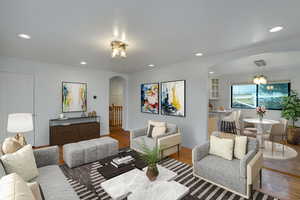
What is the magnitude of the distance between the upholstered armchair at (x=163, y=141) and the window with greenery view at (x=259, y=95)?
4.73 metres

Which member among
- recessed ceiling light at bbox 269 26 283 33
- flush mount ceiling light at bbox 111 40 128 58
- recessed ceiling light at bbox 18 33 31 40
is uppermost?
recessed ceiling light at bbox 18 33 31 40

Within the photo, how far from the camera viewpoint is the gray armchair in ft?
6.68

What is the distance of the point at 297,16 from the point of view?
1894 mm

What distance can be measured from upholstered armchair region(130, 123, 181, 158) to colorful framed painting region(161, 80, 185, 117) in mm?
832

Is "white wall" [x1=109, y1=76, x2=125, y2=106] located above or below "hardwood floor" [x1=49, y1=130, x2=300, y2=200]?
above

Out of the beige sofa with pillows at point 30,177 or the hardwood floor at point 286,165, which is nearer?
the beige sofa with pillows at point 30,177

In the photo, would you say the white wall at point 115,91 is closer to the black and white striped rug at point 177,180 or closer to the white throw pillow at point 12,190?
the black and white striped rug at point 177,180

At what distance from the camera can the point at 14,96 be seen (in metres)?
3.97

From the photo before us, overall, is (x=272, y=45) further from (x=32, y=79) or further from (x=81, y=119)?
(x=32, y=79)

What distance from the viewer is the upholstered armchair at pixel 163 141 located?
327 centimetres

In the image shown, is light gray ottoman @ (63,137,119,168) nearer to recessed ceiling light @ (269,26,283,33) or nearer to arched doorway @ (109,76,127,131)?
arched doorway @ (109,76,127,131)

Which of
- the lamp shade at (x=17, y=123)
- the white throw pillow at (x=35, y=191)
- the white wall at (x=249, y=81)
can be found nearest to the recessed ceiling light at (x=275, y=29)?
the white throw pillow at (x=35, y=191)

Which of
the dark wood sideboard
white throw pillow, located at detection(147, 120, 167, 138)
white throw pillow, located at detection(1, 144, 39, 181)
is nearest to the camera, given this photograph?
white throw pillow, located at detection(1, 144, 39, 181)

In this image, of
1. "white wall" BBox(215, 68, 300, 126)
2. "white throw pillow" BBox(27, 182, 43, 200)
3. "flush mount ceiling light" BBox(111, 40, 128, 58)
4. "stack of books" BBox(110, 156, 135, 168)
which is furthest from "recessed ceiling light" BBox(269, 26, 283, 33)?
"white wall" BBox(215, 68, 300, 126)
